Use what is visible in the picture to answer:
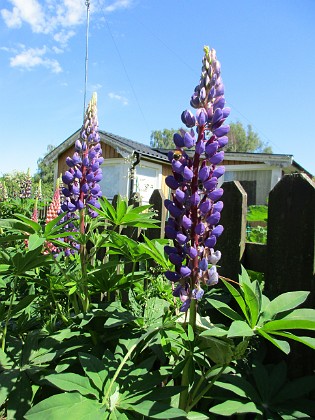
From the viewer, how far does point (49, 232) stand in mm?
1687

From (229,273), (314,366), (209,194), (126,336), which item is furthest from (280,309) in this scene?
(229,273)

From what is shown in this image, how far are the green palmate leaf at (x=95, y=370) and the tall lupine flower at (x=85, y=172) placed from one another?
0.95 meters

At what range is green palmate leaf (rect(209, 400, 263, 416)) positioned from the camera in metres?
1.23

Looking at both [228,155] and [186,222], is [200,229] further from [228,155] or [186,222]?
[228,155]

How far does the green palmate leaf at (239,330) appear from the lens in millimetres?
1072

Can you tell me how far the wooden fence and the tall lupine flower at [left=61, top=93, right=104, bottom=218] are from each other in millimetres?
765

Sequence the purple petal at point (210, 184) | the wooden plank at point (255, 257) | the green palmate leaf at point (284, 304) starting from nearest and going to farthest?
the green palmate leaf at point (284, 304), the purple petal at point (210, 184), the wooden plank at point (255, 257)

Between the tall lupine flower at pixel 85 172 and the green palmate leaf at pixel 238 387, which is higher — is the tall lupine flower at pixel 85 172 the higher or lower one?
the higher one

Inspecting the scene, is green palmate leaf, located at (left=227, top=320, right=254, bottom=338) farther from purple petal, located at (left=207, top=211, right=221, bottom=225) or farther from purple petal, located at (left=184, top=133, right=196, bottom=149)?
purple petal, located at (left=184, top=133, right=196, bottom=149)

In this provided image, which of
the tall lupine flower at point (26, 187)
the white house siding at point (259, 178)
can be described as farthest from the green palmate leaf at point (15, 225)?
the white house siding at point (259, 178)

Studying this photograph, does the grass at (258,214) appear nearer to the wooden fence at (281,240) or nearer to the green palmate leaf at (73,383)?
the wooden fence at (281,240)

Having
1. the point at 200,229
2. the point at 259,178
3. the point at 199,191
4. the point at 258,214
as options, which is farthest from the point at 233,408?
the point at 259,178

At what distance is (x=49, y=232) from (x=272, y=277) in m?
1.08

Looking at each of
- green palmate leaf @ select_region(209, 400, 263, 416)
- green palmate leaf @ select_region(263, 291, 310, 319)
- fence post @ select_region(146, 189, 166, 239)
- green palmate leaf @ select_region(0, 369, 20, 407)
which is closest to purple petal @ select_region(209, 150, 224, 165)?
green palmate leaf @ select_region(263, 291, 310, 319)
